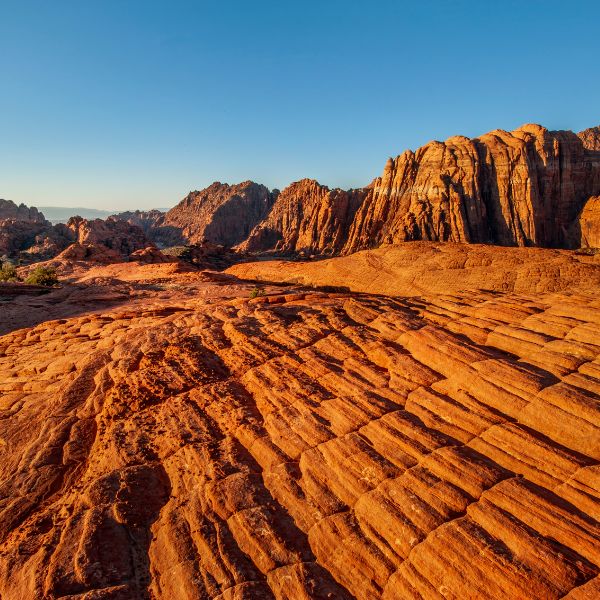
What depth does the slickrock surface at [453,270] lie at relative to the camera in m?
27.9

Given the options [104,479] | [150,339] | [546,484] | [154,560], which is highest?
[150,339]

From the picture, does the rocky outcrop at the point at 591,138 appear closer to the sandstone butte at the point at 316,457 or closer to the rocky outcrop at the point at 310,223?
the rocky outcrop at the point at 310,223

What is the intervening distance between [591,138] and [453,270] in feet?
465

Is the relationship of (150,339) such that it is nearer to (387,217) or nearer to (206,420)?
(206,420)

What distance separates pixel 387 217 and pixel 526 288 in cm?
6064

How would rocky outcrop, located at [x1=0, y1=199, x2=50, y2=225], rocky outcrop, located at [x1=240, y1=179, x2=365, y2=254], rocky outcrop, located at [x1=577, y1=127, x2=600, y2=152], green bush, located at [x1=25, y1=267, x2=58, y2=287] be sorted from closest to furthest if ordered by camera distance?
green bush, located at [x1=25, y1=267, x2=58, y2=287] < rocky outcrop, located at [x1=240, y1=179, x2=365, y2=254] < rocky outcrop, located at [x1=577, y1=127, x2=600, y2=152] < rocky outcrop, located at [x1=0, y1=199, x2=50, y2=225]

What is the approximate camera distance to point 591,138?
426 ft

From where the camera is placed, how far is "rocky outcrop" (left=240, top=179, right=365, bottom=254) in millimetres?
99750

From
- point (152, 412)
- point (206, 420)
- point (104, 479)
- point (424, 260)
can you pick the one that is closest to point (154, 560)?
point (104, 479)

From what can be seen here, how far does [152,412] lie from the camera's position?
37.9ft

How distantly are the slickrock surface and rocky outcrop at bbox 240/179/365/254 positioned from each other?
182 feet

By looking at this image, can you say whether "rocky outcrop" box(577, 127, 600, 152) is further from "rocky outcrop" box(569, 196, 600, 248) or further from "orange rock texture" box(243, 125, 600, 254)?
"rocky outcrop" box(569, 196, 600, 248)

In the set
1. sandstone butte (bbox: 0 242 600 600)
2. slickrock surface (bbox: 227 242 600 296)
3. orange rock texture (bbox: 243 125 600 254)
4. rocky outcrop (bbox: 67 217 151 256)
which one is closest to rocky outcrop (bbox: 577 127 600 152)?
orange rock texture (bbox: 243 125 600 254)

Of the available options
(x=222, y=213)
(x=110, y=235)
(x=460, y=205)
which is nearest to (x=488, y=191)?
(x=460, y=205)
